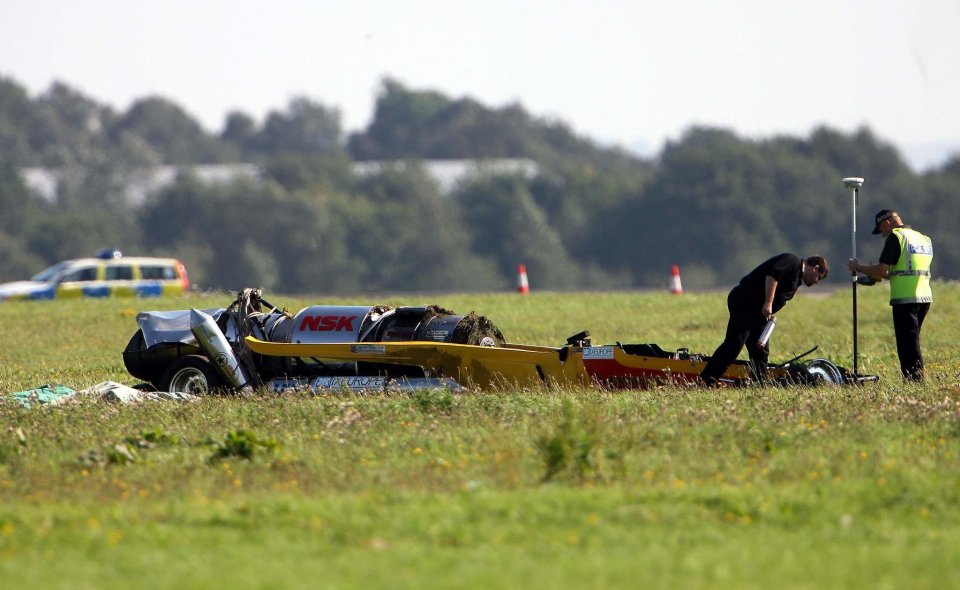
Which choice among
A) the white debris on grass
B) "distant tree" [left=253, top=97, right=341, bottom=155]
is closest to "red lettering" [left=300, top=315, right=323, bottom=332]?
the white debris on grass

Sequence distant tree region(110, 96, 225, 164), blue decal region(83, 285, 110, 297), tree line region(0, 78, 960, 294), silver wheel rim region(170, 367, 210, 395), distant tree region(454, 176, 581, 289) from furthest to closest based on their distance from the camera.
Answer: distant tree region(110, 96, 225, 164) < distant tree region(454, 176, 581, 289) < tree line region(0, 78, 960, 294) < blue decal region(83, 285, 110, 297) < silver wheel rim region(170, 367, 210, 395)

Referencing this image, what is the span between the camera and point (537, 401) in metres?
12.0

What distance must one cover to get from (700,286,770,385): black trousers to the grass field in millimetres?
467

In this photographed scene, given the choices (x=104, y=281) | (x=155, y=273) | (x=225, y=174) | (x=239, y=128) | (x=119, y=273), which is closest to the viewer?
(x=104, y=281)

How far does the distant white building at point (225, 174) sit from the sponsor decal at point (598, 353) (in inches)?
2448

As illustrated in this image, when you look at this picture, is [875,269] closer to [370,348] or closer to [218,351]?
[370,348]

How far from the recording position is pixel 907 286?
1324cm

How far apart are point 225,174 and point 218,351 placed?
2584 inches

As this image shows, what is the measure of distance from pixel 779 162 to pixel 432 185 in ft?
61.3

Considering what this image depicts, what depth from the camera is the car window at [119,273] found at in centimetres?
3709

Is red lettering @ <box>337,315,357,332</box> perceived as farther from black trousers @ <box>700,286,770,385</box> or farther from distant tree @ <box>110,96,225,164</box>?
distant tree @ <box>110,96,225,164</box>

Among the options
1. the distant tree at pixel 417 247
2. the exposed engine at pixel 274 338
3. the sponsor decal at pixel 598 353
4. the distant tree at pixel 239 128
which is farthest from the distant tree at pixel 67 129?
the sponsor decal at pixel 598 353

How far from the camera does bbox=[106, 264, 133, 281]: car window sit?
37094mm

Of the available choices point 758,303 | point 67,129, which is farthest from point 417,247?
point 758,303
